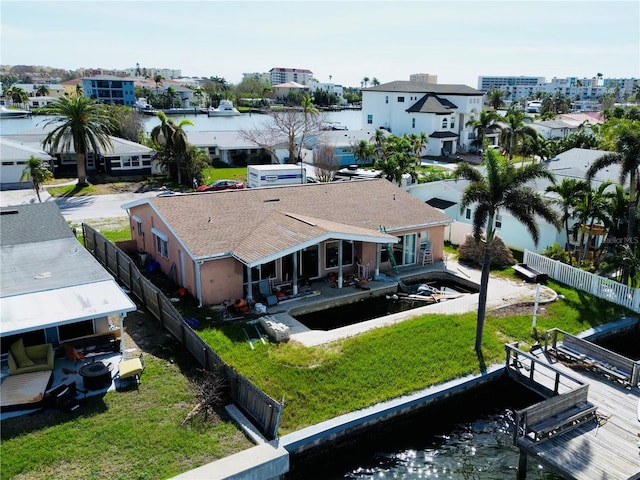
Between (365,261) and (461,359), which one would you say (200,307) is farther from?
Result: (461,359)

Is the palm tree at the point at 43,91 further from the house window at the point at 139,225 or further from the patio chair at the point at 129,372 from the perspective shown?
the patio chair at the point at 129,372

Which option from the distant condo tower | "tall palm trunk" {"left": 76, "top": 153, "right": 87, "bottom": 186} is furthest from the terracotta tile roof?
the distant condo tower

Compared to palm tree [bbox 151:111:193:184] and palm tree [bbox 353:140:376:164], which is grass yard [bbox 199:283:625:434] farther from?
palm tree [bbox 353:140:376:164]

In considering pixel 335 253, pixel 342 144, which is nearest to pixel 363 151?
pixel 342 144

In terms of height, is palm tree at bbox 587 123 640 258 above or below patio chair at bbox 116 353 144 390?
above

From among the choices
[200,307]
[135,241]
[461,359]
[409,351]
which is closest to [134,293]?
[200,307]

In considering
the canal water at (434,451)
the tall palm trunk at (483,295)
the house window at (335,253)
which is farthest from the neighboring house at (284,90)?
the canal water at (434,451)
